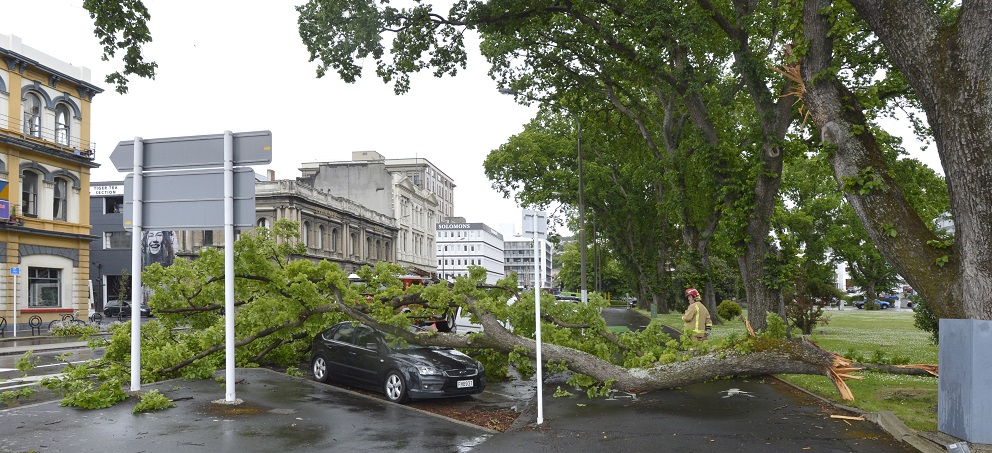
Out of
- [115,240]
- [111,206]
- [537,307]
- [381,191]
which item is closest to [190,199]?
[537,307]

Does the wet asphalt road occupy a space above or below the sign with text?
below

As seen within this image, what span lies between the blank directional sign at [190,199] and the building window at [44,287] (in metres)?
28.6

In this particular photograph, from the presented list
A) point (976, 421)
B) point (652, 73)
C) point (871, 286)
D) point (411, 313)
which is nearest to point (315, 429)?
point (411, 313)

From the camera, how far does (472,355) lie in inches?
555

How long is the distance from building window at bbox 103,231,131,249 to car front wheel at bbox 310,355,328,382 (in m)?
50.8

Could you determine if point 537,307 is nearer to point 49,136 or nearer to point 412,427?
point 412,427

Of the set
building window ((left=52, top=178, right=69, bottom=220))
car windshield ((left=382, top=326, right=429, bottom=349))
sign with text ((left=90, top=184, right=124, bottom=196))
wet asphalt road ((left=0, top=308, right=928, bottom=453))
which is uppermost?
sign with text ((left=90, top=184, right=124, bottom=196))

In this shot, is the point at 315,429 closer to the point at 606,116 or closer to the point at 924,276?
the point at 924,276

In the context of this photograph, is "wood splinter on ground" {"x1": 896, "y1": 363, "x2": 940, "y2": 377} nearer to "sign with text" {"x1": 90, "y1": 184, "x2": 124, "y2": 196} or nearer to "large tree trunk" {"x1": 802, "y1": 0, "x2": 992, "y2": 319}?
"large tree trunk" {"x1": 802, "y1": 0, "x2": 992, "y2": 319}

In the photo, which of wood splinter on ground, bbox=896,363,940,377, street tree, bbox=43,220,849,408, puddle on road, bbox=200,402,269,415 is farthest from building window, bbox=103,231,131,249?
wood splinter on ground, bbox=896,363,940,377

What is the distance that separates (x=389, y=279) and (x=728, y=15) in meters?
12.0

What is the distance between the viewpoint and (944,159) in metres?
8.24

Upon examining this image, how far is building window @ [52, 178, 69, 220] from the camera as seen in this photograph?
3594 cm

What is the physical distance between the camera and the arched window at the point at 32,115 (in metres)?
33.6
